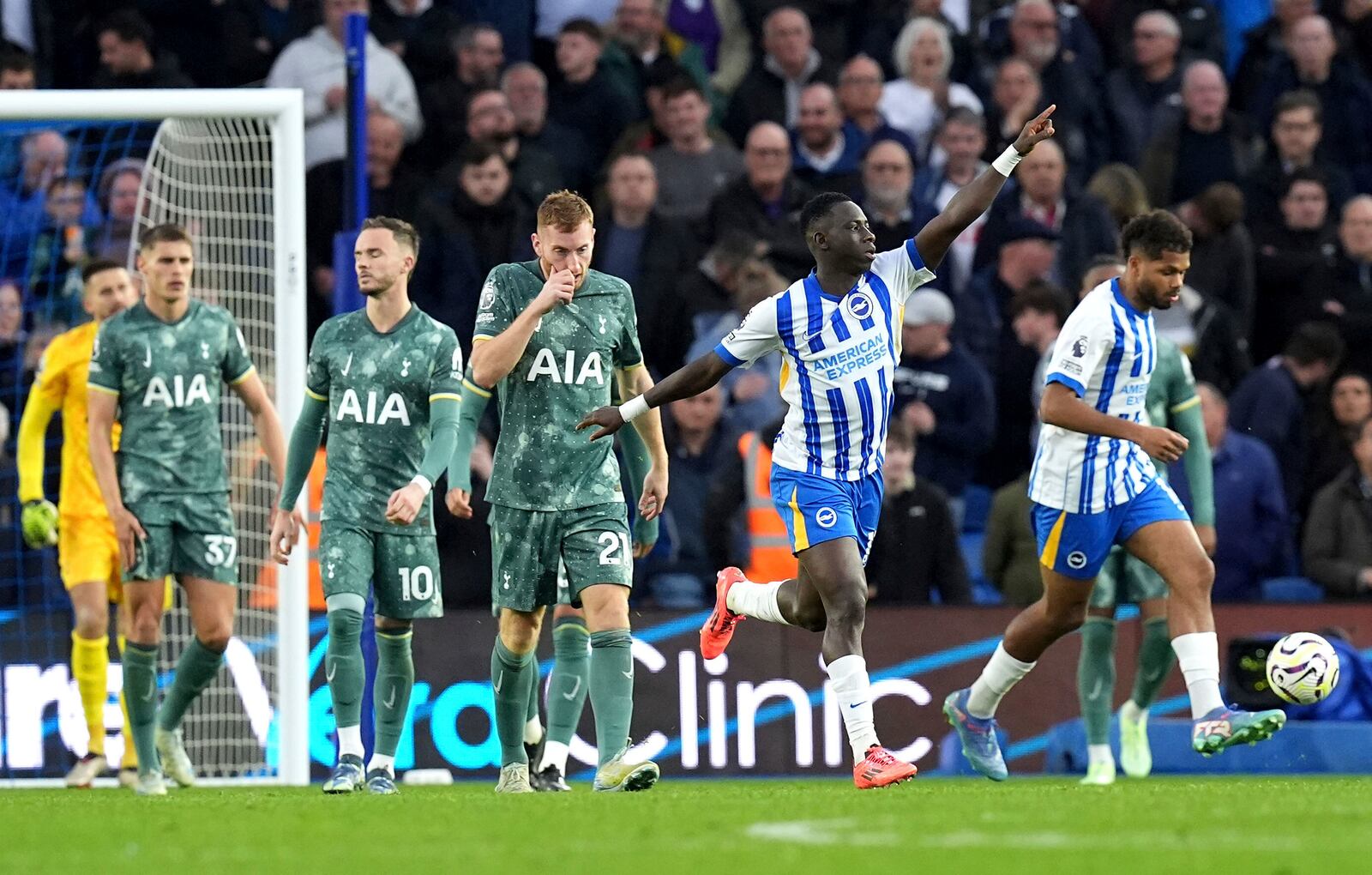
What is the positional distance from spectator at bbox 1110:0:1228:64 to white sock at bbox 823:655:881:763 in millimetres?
8973

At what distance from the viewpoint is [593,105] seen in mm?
15617

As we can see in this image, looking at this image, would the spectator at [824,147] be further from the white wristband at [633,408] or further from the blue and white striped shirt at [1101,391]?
the white wristband at [633,408]

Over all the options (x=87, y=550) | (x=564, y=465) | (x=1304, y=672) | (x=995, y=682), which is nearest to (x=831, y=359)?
(x=564, y=465)

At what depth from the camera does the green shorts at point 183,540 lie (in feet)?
33.0

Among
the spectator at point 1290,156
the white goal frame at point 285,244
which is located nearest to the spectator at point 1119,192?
the spectator at point 1290,156

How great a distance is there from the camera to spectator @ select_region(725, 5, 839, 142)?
15.7 meters

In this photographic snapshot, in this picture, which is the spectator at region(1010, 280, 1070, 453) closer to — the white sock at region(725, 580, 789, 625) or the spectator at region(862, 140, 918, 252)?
the spectator at region(862, 140, 918, 252)

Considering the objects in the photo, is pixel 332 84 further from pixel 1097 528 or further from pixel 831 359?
pixel 1097 528

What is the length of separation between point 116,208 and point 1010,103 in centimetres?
609

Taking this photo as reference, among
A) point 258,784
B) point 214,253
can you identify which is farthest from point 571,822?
point 214,253

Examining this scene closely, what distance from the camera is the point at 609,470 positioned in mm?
9078

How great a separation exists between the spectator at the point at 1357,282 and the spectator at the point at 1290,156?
490 mm

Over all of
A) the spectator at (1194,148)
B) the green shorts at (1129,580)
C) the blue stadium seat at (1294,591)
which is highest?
the spectator at (1194,148)

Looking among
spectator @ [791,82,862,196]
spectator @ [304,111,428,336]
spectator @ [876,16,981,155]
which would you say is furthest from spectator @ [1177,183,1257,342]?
spectator @ [304,111,428,336]
